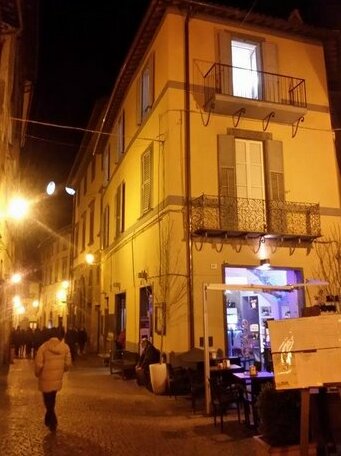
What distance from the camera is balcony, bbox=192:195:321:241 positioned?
1306 centimetres

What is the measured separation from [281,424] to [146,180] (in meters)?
10.7

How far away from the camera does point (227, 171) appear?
13836 mm

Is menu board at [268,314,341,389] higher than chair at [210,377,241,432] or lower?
higher

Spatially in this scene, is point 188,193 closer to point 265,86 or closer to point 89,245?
point 265,86

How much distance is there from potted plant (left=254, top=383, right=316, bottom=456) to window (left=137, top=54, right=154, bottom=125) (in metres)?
11.3

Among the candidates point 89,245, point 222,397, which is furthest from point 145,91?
point 89,245

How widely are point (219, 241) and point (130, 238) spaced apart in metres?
4.90

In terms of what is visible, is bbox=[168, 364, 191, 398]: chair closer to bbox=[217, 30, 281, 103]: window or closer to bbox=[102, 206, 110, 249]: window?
bbox=[217, 30, 281, 103]: window

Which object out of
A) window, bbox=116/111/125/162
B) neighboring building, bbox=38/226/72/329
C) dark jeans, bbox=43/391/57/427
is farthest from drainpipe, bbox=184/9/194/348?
neighboring building, bbox=38/226/72/329

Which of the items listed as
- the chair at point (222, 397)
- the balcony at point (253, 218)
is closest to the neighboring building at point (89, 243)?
the balcony at point (253, 218)

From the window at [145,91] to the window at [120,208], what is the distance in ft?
10.7

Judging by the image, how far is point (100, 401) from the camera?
1116 cm

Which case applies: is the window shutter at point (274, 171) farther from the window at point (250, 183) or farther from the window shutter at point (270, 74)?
the window shutter at point (270, 74)

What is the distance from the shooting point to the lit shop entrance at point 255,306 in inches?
537
